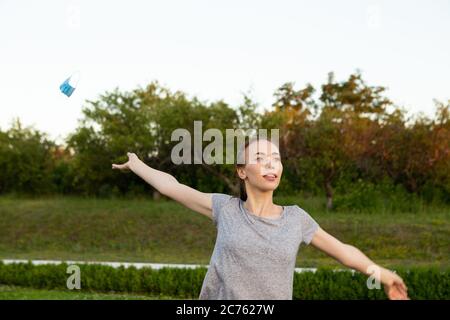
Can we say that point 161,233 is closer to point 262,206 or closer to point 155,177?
point 155,177

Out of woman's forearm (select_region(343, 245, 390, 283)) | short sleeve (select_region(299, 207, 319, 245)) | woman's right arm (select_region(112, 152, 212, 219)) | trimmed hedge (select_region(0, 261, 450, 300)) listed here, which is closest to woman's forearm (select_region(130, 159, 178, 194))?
woman's right arm (select_region(112, 152, 212, 219))

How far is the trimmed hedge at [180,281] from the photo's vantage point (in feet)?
31.7

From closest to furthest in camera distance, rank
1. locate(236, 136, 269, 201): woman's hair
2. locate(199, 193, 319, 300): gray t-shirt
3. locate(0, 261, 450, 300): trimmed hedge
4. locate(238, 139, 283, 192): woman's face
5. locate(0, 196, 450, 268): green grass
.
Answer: locate(199, 193, 319, 300): gray t-shirt < locate(238, 139, 283, 192): woman's face < locate(236, 136, 269, 201): woman's hair < locate(0, 261, 450, 300): trimmed hedge < locate(0, 196, 450, 268): green grass

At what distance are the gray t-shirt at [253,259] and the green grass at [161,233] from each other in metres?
10.5

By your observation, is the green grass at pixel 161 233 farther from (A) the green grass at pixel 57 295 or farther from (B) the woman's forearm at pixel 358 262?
(B) the woman's forearm at pixel 358 262

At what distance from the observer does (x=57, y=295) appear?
33.1 feet

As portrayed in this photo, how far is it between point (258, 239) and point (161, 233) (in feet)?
46.6

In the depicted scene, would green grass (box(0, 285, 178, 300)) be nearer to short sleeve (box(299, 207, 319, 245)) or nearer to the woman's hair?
the woman's hair

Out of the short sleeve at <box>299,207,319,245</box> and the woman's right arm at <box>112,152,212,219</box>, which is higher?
the woman's right arm at <box>112,152,212,219</box>

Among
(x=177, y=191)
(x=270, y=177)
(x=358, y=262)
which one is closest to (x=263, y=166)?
(x=270, y=177)

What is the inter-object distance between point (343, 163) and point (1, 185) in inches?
479

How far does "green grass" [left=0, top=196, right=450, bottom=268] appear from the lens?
571 inches
